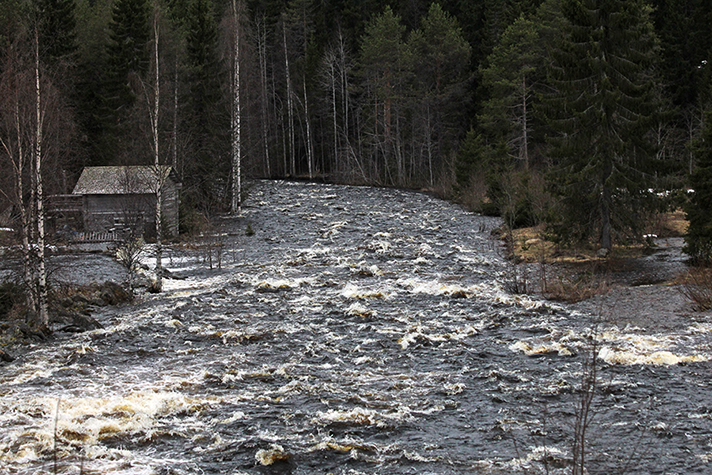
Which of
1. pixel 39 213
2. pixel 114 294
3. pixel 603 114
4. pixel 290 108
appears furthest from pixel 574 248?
pixel 290 108

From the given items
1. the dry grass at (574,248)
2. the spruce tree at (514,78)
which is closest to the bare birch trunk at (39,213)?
the dry grass at (574,248)

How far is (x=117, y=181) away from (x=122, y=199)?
88cm

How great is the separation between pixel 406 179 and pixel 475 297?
45598 millimetres

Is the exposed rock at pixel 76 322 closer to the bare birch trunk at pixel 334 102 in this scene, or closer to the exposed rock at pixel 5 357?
the exposed rock at pixel 5 357

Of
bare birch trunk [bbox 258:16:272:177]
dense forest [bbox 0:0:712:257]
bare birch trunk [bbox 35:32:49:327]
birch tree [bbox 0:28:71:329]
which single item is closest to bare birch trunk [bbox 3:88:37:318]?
birch tree [bbox 0:28:71:329]

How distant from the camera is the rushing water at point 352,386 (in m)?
8.84

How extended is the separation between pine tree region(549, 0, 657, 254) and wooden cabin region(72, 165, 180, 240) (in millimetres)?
17814

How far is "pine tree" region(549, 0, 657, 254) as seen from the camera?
72.6ft

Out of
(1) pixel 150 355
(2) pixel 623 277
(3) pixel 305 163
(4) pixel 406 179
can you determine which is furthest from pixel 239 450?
(3) pixel 305 163

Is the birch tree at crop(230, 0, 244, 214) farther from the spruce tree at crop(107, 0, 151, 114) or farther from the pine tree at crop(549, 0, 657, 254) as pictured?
the pine tree at crop(549, 0, 657, 254)

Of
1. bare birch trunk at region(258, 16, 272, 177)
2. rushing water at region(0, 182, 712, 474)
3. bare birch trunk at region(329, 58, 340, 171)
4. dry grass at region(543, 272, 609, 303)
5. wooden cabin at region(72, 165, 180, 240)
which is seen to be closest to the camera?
rushing water at region(0, 182, 712, 474)

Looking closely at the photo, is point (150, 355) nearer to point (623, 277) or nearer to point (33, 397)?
point (33, 397)

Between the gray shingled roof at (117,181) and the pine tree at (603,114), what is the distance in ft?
55.4

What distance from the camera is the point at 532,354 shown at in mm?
13156
